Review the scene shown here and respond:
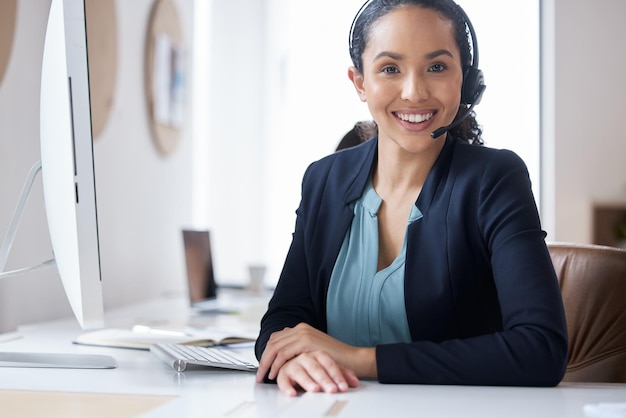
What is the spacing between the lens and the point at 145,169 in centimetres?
309

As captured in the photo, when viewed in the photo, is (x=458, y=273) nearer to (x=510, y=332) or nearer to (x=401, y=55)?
(x=510, y=332)

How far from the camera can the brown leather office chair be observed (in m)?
1.63

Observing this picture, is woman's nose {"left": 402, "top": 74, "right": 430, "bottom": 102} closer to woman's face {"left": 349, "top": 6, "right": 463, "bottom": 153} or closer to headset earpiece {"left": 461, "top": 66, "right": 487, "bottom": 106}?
woman's face {"left": 349, "top": 6, "right": 463, "bottom": 153}

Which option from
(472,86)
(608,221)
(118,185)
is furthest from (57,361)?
(608,221)

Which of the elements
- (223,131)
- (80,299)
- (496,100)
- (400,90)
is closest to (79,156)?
(80,299)

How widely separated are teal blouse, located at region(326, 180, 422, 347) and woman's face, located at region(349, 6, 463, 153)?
0.50 feet

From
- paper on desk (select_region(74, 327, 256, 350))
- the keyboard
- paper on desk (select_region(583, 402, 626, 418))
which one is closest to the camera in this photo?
paper on desk (select_region(583, 402, 626, 418))

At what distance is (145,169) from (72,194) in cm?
200

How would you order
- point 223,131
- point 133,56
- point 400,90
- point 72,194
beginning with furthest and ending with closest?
point 223,131 < point 133,56 < point 400,90 < point 72,194

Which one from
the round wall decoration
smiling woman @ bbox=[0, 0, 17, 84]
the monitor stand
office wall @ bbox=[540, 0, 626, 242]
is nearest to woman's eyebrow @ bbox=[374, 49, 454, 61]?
the monitor stand

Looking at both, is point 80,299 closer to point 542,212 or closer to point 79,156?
point 79,156

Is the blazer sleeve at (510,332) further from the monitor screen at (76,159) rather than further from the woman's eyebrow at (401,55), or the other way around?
the monitor screen at (76,159)

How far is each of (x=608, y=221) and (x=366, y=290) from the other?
3469mm

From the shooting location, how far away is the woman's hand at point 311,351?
3.79ft
